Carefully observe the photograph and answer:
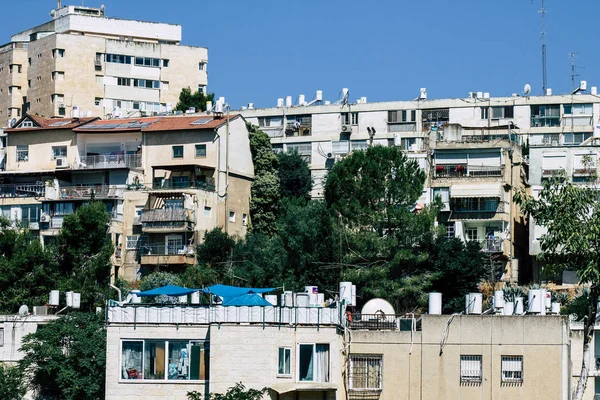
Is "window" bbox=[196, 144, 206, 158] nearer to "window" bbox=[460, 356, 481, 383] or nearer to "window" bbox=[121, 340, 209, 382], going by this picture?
"window" bbox=[121, 340, 209, 382]

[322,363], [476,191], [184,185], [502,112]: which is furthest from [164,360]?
[502,112]

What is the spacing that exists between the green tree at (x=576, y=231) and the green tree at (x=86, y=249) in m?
33.0

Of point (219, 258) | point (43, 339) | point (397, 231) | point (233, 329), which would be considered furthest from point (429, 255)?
point (233, 329)

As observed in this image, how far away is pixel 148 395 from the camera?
44.7 metres

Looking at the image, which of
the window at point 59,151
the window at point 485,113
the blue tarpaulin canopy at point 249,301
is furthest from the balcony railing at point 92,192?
the blue tarpaulin canopy at point 249,301

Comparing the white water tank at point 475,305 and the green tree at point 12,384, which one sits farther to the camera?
the green tree at point 12,384

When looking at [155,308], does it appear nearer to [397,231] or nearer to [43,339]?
[43,339]

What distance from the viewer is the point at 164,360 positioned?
1758 inches

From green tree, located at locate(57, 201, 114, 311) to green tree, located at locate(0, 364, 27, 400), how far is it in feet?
64.9

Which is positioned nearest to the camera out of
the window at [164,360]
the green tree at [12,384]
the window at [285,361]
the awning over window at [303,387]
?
the awning over window at [303,387]

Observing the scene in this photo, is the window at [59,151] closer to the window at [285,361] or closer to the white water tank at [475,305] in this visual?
the white water tank at [475,305]

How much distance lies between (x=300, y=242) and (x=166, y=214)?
572 inches

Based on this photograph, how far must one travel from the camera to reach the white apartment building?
83.4 m

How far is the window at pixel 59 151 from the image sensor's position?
94.1 metres
